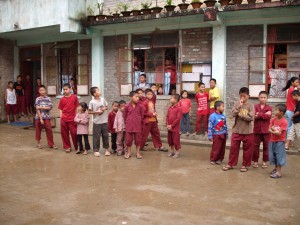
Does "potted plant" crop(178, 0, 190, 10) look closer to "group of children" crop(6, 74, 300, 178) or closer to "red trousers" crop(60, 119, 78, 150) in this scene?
"group of children" crop(6, 74, 300, 178)

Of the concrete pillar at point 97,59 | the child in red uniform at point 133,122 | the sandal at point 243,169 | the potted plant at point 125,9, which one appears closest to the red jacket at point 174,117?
the child in red uniform at point 133,122

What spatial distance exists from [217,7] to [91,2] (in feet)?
15.4

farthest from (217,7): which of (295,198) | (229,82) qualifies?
(295,198)

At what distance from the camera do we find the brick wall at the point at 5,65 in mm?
14313

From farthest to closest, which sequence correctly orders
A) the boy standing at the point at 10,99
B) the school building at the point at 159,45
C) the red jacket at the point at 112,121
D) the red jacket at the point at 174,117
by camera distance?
the boy standing at the point at 10,99
the school building at the point at 159,45
the red jacket at the point at 112,121
the red jacket at the point at 174,117

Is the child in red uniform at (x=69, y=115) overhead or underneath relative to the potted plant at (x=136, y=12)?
underneath

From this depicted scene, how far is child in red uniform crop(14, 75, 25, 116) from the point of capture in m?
14.2

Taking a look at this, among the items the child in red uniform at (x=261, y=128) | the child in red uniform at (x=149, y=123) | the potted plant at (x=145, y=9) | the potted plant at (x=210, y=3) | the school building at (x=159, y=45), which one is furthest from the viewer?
the potted plant at (x=145, y=9)

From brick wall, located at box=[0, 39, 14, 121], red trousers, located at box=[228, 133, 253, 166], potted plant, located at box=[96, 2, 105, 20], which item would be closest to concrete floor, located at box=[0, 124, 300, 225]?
red trousers, located at box=[228, 133, 253, 166]

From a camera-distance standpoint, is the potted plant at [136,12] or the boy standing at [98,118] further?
the potted plant at [136,12]

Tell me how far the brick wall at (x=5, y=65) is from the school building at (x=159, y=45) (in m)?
0.04

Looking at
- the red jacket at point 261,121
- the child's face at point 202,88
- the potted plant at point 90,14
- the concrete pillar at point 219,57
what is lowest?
the red jacket at point 261,121

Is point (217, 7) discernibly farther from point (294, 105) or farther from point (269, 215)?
point (269, 215)

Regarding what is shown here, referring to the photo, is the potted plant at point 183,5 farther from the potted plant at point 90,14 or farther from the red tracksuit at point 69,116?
the red tracksuit at point 69,116
